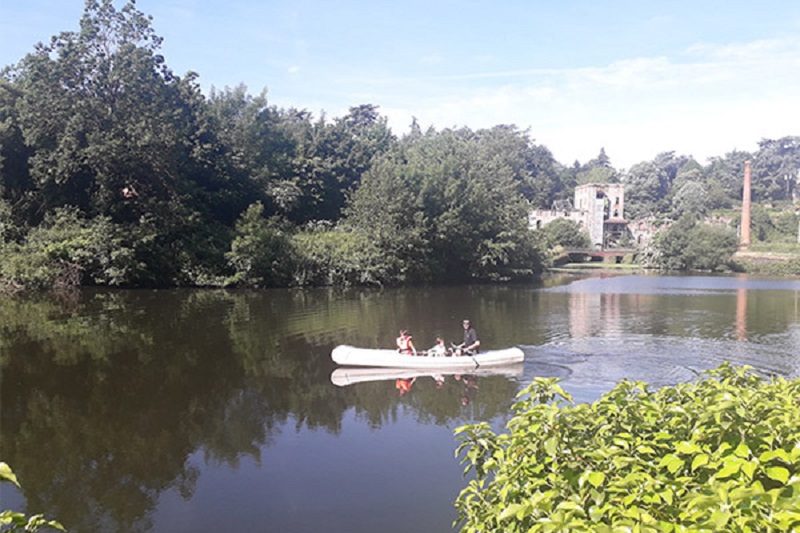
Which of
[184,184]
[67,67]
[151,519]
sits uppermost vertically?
[67,67]

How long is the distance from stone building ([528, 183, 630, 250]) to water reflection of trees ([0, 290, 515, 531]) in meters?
55.8

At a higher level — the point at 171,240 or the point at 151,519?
the point at 171,240

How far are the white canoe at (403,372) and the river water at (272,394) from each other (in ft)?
0.31

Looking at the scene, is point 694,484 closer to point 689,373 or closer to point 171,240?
point 689,373

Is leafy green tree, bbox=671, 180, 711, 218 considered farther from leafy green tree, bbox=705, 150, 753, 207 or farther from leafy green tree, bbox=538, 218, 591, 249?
leafy green tree, bbox=538, 218, 591, 249

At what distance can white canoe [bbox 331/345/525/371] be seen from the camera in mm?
16766

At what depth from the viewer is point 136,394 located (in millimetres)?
14102

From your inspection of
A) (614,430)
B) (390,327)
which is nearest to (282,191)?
(390,327)

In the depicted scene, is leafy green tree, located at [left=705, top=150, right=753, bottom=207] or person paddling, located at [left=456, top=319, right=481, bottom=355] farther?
leafy green tree, located at [left=705, top=150, right=753, bottom=207]

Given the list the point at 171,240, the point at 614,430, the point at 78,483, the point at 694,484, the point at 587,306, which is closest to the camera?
the point at 694,484

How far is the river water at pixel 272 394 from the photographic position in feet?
29.6

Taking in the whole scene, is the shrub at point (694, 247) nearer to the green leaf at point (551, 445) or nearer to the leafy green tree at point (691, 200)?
the leafy green tree at point (691, 200)

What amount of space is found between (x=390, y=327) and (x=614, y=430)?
20159 mm

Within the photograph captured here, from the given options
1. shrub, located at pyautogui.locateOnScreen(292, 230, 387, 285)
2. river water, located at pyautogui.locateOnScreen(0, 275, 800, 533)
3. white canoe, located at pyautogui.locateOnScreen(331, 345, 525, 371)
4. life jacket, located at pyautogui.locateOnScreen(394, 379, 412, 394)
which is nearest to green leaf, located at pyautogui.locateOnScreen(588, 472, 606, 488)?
river water, located at pyautogui.locateOnScreen(0, 275, 800, 533)
